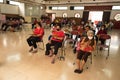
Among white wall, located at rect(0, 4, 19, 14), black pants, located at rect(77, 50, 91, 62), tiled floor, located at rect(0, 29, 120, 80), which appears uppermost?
white wall, located at rect(0, 4, 19, 14)

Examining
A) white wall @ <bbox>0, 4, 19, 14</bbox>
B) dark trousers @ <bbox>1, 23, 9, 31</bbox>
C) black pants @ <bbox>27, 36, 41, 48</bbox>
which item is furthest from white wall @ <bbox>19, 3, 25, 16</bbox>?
black pants @ <bbox>27, 36, 41, 48</bbox>

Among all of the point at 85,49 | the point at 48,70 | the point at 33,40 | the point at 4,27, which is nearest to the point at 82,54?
the point at 85,49

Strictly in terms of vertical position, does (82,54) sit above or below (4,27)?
below

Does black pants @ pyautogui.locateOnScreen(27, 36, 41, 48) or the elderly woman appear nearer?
the elderly woman

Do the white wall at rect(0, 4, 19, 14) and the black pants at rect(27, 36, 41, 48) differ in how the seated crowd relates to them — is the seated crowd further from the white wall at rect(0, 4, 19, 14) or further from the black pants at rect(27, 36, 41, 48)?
the white wall at rect(0, 4, 19, 14)

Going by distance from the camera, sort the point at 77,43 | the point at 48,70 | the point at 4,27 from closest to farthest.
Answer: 1. the point at 48,70
2. the point at 77,43
3. the point at 4,27

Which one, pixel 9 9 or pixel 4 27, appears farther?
pixel 9 9

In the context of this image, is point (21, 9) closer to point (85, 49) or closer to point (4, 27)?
point (4, 27)

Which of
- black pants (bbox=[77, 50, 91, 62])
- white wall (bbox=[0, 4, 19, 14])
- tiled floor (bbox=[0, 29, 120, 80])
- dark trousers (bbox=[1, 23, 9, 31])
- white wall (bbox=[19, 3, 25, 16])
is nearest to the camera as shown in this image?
tiled floor (bbox=[0, 29, 120, 80])

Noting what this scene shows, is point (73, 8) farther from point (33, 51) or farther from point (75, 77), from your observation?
point (75, 77)

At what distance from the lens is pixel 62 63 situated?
3.49 metres

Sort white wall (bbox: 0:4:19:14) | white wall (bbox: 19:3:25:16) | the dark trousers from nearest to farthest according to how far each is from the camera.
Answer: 1. the dark trousers
2. white wall (bbox: 0:4:19:14)
3. white wall (bbox: 19:3:25:16)

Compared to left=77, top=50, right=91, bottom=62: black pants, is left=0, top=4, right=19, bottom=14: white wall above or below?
above

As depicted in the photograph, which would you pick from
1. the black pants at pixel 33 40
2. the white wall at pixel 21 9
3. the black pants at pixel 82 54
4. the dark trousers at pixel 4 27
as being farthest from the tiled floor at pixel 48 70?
the white wall at pixel 21 9
